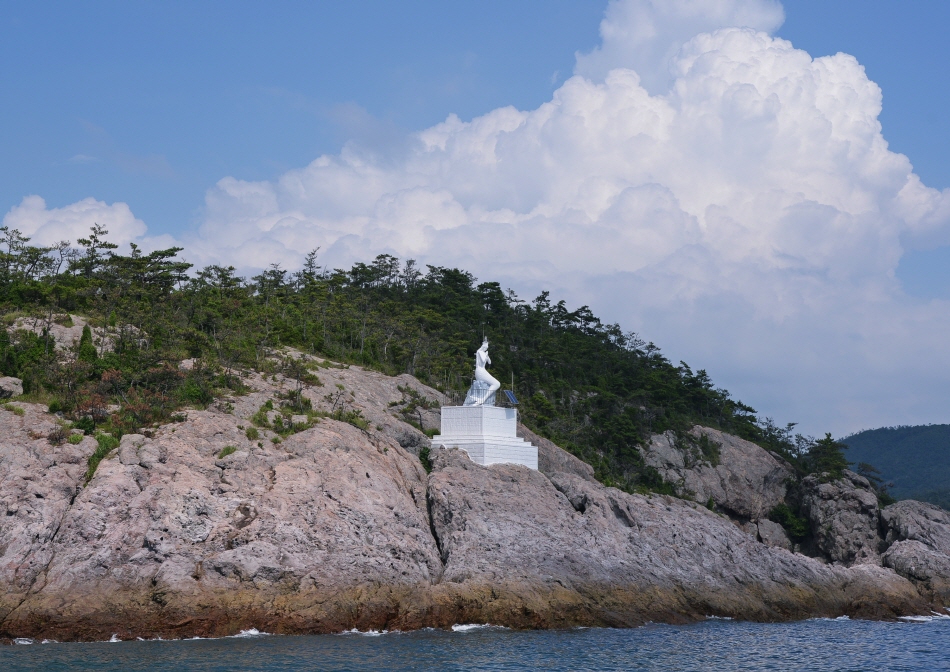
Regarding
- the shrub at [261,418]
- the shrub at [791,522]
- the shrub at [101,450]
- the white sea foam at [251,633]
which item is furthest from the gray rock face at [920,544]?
the shrub at [101,450]

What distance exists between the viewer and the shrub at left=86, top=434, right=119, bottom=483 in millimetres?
33344

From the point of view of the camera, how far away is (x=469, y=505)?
120 feet

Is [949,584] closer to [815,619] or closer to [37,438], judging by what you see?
[815,619]

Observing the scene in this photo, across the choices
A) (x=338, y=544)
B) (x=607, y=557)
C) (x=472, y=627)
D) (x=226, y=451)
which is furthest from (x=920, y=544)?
(x=226, y=451)

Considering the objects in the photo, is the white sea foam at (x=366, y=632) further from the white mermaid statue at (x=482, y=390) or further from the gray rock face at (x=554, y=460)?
the gray rock face at (x=554, y=460)

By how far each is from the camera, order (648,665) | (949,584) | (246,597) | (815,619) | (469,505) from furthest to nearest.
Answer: (949,584)
(815,619)
(469,505)
(246,597)
(648,665)

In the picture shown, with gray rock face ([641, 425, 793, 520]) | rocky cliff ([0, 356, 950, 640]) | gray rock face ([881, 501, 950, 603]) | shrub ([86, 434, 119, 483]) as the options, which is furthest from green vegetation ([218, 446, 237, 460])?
gray rock face ([881, 501, 950, 603])

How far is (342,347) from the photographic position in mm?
54375

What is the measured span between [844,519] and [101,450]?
123 feet

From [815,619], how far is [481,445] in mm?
14988

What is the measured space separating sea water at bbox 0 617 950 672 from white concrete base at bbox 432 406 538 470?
9182mm

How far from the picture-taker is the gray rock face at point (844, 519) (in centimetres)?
5022

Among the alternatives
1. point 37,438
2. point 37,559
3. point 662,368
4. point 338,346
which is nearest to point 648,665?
point 37,559

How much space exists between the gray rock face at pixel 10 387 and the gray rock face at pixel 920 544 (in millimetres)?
38895
